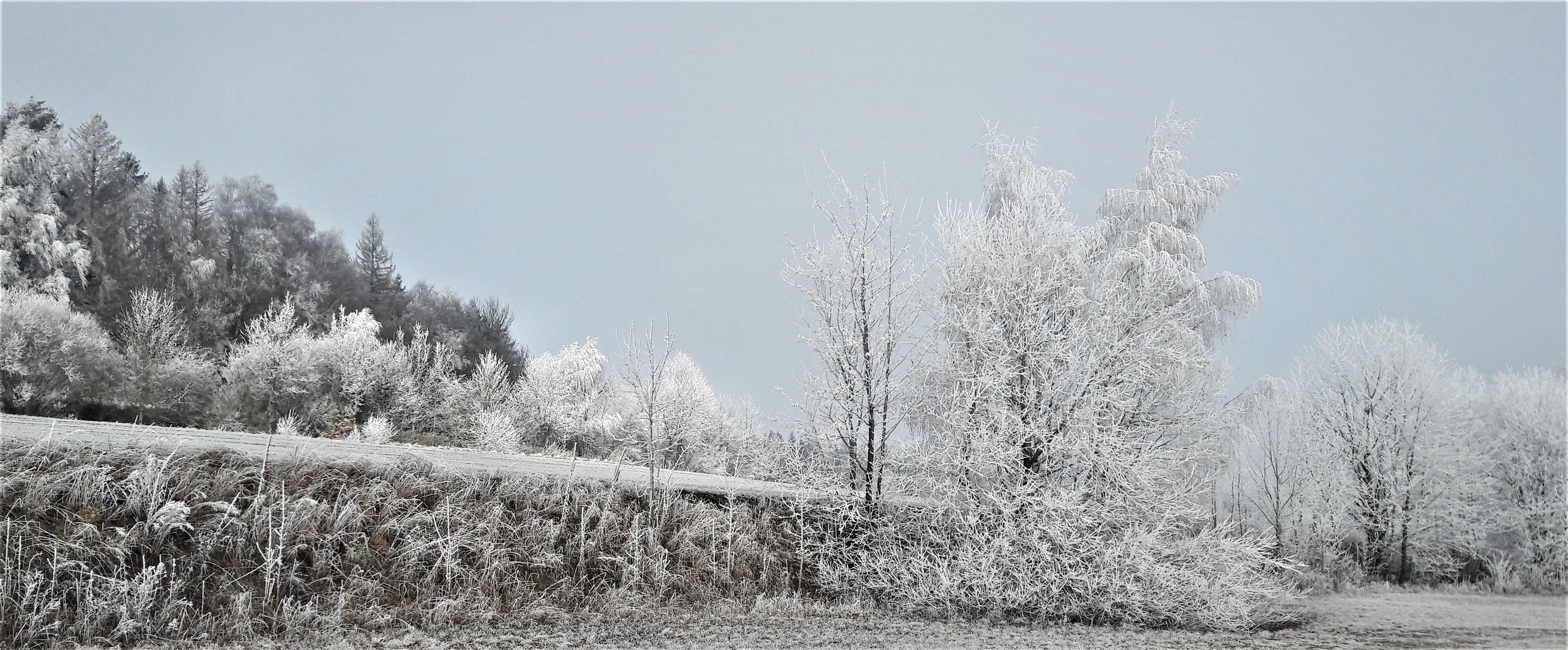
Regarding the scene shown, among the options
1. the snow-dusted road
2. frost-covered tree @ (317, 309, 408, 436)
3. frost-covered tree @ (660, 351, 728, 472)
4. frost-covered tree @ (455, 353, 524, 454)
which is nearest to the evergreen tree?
frost-covered tree @ (317, 309, 408, 436)

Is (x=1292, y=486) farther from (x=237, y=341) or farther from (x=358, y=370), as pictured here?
(x=237, y=341)

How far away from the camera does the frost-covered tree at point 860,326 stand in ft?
36.9

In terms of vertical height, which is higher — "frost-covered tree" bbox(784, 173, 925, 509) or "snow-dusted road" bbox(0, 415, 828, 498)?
"frost-covered tree" bbox(784, 173, 925, 509)

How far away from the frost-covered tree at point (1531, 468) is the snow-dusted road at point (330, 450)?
18.4 m

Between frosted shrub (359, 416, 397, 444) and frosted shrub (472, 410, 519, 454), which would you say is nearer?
frosted shrub (359, 416, 397, 444)

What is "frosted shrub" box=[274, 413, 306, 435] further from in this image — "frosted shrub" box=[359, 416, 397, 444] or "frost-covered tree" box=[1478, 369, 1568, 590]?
"frost-covered tree" box=[1478, 369, 1568, 590]

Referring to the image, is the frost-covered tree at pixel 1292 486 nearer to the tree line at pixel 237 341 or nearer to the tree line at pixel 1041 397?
the tree line at pixel 1041 397

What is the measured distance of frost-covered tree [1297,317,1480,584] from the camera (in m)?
19.6

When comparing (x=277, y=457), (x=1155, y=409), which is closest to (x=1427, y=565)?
(x=1155, y=409)

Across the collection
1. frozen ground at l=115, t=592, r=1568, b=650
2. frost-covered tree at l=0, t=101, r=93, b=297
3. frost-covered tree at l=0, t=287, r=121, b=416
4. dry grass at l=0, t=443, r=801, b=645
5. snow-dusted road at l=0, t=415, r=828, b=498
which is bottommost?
frozen ground at l=115, t=592, r=1568, b=650

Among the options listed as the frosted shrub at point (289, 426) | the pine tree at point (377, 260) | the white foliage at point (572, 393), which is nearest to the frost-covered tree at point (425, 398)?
the white foliage at point (572, 393)

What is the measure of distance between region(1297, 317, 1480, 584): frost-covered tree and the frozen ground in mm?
7944

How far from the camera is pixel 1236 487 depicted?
21188 millimetres

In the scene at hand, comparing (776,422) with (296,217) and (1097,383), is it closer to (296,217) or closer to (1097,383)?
(1097,383)
